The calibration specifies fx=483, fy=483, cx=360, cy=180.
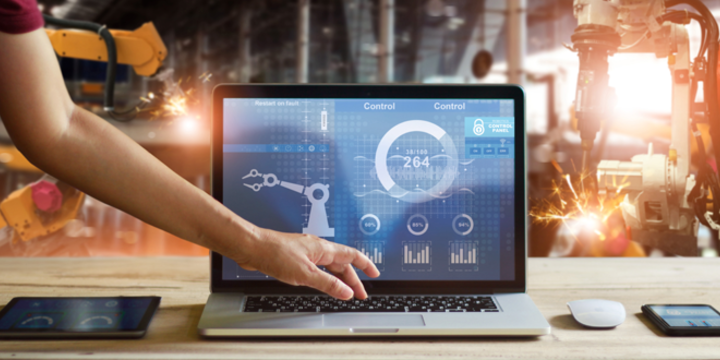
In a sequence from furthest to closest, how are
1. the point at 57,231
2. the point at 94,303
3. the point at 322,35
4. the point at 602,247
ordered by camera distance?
the point at 322,35 < the point at 602,247 < the point at 57,231 < the point at 94,303

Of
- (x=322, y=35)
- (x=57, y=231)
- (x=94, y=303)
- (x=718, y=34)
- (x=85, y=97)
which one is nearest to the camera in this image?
(x=94, y=303)

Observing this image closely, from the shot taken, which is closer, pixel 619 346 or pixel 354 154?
pixel 619 346

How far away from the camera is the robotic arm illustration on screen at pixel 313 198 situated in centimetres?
77

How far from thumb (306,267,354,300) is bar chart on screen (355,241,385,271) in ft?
0.44

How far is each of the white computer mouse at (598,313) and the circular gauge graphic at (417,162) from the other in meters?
0.25

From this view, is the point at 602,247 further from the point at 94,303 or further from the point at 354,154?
the point at 94,303

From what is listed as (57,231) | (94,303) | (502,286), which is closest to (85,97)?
(57,231)

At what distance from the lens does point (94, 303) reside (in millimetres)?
714

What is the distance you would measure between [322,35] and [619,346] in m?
5.40

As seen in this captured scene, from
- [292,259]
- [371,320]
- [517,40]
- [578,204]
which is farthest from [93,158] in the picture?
[517,40]

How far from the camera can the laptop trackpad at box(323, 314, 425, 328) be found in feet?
2.09

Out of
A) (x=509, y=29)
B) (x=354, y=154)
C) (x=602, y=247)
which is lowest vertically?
(x=602, y=247)

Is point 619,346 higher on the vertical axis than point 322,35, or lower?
lower

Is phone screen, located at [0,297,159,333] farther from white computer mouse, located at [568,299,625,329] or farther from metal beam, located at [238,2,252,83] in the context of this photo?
metal beam, located at [238,2,252,83]
